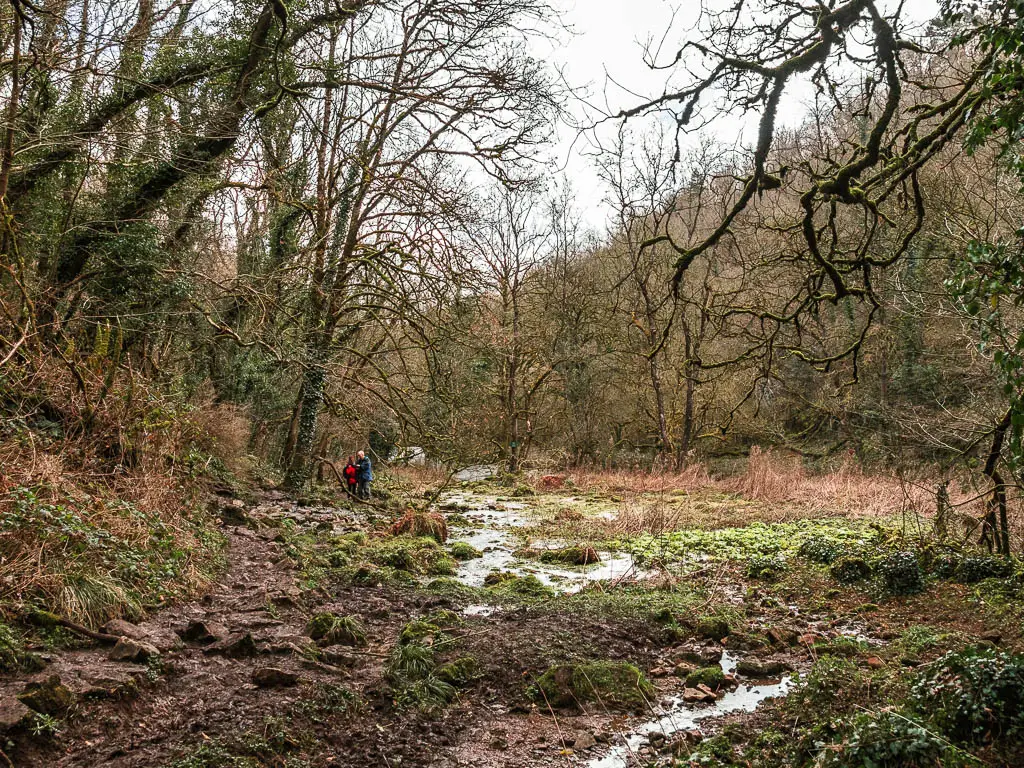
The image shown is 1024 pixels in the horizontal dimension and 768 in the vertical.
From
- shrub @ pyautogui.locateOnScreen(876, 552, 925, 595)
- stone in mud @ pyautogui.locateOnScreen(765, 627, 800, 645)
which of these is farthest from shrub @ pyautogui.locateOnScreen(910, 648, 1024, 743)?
shrub @ pyautogui.locateOnScreen(876, 552, 925, 595)

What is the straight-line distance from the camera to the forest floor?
13.3ft

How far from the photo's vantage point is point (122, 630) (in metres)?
5.12

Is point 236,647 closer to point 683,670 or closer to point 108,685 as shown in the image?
point 108,685

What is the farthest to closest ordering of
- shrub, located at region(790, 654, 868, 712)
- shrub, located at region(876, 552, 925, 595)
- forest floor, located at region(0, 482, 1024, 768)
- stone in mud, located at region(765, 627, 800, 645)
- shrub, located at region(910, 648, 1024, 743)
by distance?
shrub, located at region(876, 552, 925, 595), stone in mud, located at region(765, 627, 800, 645), shrub, located at region(790, 654, 868, 712), forest floor, located at region(0, 482, 1024, 768), shrub, located at region(910, 648, 1024, 743)

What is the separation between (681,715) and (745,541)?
6.45m

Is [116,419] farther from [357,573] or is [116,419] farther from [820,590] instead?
[820,590]

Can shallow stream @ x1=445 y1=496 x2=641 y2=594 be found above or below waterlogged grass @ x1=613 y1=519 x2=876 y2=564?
below

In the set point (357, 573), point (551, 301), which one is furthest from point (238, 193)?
point (551, 301)

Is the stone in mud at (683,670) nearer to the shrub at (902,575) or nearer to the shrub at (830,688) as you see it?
the shrub at (830,688)

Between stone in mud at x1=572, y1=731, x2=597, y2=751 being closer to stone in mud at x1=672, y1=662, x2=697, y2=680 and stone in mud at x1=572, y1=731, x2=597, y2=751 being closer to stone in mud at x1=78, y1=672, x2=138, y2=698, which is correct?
stone in mud at x1=672, y1=662, x2=697, y2=680

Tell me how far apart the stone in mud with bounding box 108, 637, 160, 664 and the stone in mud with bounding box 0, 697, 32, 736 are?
0.95 metres

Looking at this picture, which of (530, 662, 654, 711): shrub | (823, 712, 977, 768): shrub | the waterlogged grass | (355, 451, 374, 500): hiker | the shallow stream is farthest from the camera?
(355, 451, 374, 500): hiker

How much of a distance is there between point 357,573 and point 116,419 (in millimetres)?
3352

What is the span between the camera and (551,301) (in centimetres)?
2780
